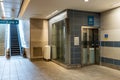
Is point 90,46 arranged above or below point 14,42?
below

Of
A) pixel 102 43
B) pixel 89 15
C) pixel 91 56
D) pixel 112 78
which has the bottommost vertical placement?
pixel 112 78

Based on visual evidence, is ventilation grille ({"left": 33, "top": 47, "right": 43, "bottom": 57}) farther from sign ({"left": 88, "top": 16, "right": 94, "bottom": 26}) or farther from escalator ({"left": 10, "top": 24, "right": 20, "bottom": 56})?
sign ({"left": 88, "top": 16, "right": 94, "bottom": 26})

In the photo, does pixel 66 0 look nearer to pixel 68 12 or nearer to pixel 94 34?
pixel 68 12

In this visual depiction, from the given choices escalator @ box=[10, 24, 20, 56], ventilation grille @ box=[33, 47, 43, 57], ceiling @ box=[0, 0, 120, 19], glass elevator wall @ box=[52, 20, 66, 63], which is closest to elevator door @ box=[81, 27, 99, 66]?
glass elevator wall @ box=[52, 20, 66, 63]

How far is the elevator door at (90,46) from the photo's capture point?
707 centimetres

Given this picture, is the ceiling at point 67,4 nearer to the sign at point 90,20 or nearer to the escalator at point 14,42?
the sign at point 90,20

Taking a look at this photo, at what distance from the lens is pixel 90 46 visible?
23.9 feet

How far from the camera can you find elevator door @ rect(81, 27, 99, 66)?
7.07 m

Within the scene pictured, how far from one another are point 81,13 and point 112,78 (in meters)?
3.35

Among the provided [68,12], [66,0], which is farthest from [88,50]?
[66,0]

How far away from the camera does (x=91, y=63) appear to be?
7348 millimetres

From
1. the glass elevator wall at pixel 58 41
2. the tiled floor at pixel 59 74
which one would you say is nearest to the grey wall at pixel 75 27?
the tiled floor at pixel 59 74

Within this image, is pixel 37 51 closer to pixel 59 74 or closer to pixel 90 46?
pixel 90 46

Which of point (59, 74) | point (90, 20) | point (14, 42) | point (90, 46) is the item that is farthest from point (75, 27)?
point (14, 42)
